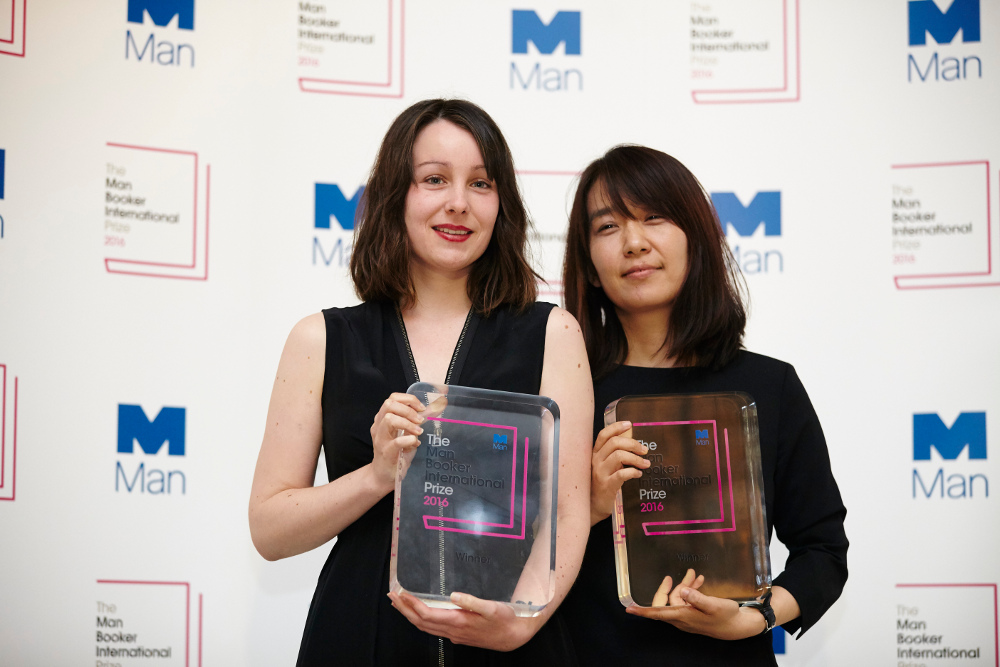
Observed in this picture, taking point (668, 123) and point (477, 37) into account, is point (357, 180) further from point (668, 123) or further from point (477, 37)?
point (668, 123)

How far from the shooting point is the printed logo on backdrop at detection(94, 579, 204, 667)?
6.79 ft

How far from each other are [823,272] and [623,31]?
960 millimetres

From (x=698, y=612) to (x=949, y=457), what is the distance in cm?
139

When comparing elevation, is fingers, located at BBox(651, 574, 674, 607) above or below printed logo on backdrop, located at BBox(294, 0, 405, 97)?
below

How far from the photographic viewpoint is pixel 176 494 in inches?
84.7

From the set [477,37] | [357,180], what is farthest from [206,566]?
[477,37]

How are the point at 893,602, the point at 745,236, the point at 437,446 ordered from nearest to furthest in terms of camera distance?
the point at 437,446 → the point at 893,602 → the point at 745,236

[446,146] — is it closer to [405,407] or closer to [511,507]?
[405,407]

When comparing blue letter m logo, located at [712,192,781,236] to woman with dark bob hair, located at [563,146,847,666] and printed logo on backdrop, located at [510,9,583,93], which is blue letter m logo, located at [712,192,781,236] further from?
woman with dark bob hair, located at [563,146,847,666]

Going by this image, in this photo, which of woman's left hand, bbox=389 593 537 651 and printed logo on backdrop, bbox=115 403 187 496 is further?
printed logo on backdrop, bbox=115 403 187 496

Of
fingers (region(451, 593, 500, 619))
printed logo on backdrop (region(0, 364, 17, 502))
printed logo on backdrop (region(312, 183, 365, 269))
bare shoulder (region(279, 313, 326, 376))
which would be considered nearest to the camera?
fingers (region(451, 593, 500, 619))

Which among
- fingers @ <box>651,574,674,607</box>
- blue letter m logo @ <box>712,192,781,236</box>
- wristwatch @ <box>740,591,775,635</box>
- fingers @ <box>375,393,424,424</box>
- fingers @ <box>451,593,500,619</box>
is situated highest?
blue letter m logo @ <box>712,192,781,236</box>

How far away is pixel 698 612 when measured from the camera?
1.22 m

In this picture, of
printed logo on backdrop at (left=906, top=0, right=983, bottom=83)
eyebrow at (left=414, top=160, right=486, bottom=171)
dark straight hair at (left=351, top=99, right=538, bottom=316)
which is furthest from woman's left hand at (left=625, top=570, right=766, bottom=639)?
printed logo on backdrop at (left=906, top=0, right=983, bottom=83)
